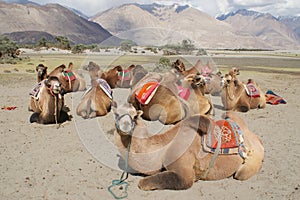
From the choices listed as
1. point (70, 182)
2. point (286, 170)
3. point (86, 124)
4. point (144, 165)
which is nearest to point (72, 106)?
point (86, 124)

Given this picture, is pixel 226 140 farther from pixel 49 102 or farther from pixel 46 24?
pixel 46 24

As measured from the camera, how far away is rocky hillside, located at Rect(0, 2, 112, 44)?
133 meters

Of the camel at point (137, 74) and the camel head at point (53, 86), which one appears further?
the camel at point (137, 74)

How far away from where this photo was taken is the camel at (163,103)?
8.86 meters

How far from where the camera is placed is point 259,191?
5129 mm

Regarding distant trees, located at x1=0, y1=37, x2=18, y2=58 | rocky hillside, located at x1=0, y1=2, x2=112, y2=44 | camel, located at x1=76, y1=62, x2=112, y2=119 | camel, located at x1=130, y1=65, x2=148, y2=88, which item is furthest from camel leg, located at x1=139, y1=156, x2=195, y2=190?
rocky hillside, located at x1=0, y1=2, x2=112, y2=44

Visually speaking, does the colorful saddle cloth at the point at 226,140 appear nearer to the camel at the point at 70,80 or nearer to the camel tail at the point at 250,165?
the camel tail at the point at 250,165

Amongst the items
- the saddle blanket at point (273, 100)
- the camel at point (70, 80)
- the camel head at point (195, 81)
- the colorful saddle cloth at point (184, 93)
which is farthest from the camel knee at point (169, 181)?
the camel at point (70, 80)

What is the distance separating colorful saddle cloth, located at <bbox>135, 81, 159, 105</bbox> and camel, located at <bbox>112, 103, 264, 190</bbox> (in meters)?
3.96

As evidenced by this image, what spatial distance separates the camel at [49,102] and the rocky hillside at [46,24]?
12211cm

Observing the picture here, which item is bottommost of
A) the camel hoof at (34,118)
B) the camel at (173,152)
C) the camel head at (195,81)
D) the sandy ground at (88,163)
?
the sandy ground at (88,163)

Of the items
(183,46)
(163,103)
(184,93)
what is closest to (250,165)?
(184,93)

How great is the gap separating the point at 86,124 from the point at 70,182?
11.9 ft

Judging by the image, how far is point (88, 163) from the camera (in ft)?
20.4
